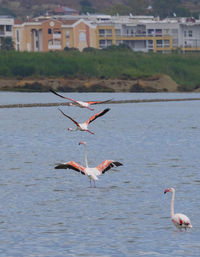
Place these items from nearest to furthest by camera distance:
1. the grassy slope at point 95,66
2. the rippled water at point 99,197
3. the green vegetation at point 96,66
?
the rippled water at point 99,197, the green vegetation at point 96,66, the grassy slope at point 95,66

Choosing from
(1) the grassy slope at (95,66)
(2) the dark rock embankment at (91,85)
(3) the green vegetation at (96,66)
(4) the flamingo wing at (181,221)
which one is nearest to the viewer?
(4) the flamingo wing at (181,221)

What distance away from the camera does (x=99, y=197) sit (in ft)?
104

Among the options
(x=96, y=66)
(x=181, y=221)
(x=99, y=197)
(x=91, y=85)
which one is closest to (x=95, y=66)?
(x=96, y=66)

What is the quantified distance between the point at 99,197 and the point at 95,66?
10575cm

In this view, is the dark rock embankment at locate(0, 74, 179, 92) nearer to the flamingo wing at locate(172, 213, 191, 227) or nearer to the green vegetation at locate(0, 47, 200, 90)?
the green vegetation at locate(0, 47, 200, 90)

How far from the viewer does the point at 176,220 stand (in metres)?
25.2

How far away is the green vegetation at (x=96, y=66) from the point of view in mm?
134500

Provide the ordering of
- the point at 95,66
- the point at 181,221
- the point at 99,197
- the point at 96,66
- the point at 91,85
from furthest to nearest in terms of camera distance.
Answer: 1. the point at 96,66
2. the point at 95,66
3. the point at 91,85
4. the point at 99,197
5. the point at 181,221

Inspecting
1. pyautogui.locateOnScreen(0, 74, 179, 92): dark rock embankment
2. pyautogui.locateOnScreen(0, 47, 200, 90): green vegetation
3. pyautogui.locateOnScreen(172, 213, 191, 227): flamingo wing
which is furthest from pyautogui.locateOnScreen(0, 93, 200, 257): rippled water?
pyautogui.locateOnScreen(0, 47, 200, 90): green vegetation

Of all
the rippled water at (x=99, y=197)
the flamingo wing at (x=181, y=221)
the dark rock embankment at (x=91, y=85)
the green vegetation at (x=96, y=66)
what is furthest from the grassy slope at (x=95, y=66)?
the flamingo wing at (x=181, y=221)

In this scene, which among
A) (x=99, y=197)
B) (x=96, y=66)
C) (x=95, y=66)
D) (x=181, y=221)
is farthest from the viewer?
(x=96, y=66)

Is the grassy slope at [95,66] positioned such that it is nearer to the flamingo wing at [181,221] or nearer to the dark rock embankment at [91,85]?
the dark rock embankment at [91,85]

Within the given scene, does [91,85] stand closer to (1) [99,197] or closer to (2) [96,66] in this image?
(2) [96,66]

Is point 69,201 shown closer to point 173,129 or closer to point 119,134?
point 119,134
